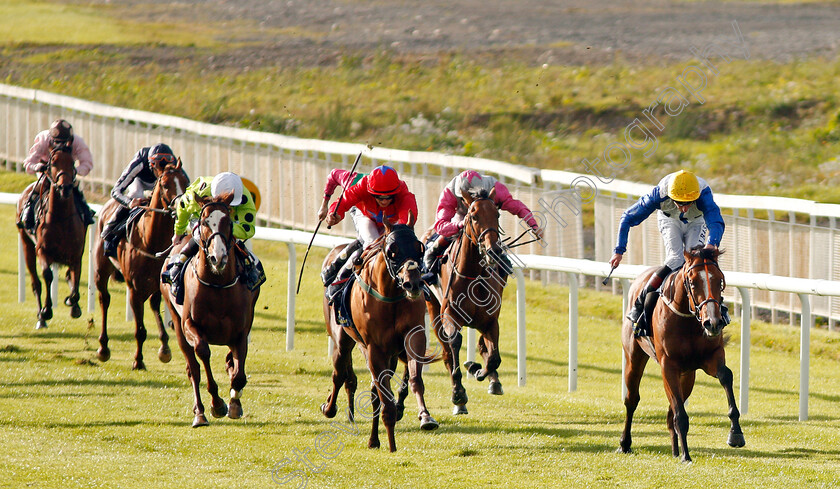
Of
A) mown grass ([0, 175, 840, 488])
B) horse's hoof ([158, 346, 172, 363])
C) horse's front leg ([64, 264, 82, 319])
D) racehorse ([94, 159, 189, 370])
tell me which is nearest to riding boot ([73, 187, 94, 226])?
horse's front leg ([64, 264, 82, 319])

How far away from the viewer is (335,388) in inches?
327

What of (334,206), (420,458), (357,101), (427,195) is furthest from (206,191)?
(357,101)

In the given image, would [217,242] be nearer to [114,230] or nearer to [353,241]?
[353,241]

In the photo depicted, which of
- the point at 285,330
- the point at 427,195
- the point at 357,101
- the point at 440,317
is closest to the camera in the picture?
the point at 440,317

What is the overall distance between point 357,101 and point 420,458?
68.4ft

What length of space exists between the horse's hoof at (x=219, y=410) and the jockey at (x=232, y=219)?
0.76 metres

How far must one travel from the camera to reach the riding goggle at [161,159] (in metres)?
9.98

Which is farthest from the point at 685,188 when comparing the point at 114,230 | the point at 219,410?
the point at 114,230

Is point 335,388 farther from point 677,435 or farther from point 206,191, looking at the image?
point 677,435

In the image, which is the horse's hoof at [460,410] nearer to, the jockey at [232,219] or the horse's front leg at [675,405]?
the jockey at [232,219]

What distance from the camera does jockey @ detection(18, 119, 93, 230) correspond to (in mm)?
11203

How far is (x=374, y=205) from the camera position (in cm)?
811

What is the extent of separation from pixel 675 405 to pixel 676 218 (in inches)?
45.0

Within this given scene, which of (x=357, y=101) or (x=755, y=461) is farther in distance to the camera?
(x=357, y=101)
